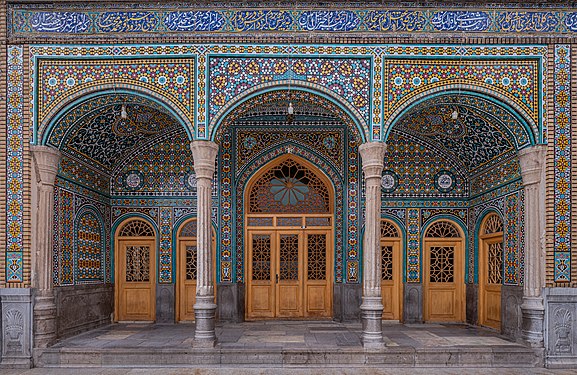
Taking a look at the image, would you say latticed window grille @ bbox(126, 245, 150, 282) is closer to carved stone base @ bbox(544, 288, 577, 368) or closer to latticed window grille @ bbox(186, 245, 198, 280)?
latticed window grille @ bbox(186, 245, 198, 280)

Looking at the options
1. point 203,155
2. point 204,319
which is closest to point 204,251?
point 204,319

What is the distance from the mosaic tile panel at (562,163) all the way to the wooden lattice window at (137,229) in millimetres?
6890

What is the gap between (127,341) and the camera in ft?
28.5

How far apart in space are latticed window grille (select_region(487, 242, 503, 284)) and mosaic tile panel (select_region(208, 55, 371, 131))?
359 cm

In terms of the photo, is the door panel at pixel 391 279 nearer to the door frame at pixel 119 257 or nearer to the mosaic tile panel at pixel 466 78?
the mosaic tile panel at pixel 466 78

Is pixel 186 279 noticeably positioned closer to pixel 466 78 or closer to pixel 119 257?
pixel 119 257

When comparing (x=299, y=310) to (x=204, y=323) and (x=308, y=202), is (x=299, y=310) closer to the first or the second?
(x=308, y=202)

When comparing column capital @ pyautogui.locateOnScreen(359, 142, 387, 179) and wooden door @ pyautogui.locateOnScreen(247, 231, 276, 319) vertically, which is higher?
column capital @ pyautogui.locateOnScreen(359, 142, 387, 179)

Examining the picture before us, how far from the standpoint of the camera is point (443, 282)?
11.0m

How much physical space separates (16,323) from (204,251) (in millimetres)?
2724

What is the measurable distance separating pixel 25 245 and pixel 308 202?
497 cm

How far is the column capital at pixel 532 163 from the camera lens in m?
8.25

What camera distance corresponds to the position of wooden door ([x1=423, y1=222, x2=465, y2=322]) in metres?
10.9

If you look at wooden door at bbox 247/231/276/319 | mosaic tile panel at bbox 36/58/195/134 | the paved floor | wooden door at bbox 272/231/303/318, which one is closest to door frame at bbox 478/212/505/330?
the paved floor
